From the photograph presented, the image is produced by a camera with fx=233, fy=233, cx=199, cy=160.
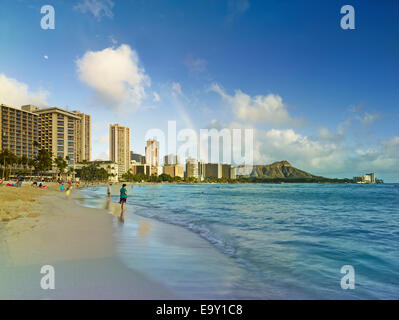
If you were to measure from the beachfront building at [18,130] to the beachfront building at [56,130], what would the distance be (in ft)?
16.3

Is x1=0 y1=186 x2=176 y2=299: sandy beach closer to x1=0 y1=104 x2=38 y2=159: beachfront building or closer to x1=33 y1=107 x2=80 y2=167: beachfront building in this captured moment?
x1=33 y1=107 x2=80 y2=167: beachfront building

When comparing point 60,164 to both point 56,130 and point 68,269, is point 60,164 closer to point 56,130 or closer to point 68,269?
point 56,130

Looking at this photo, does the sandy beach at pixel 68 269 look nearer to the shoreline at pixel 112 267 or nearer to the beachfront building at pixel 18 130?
the shoreline at pixel 112 267

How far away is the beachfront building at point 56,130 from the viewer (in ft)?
501

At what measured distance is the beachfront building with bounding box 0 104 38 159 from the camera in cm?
14388

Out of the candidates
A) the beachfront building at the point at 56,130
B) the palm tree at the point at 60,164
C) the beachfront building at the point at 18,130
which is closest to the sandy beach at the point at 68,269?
the palm tree at the point at 60,164

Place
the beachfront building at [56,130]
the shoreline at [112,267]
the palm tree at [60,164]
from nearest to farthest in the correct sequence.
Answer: the shoreline at [112,267] < the palm tree at [60,164] < the beachfront building at [56,130]

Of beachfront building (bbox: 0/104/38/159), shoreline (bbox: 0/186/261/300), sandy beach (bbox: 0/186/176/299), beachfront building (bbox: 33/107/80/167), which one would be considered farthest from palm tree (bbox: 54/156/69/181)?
sandy beach (bbox: 0/186/176/299)

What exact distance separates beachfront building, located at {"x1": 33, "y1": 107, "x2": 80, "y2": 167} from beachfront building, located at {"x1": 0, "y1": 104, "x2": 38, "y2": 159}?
4.97 meters

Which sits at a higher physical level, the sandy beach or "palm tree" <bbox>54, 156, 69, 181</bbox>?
"palm tree" <bbox>54, 156, 69, 181</bbox>

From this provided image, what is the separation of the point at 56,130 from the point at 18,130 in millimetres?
21982

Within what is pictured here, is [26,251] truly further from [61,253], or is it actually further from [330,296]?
[330,296]
